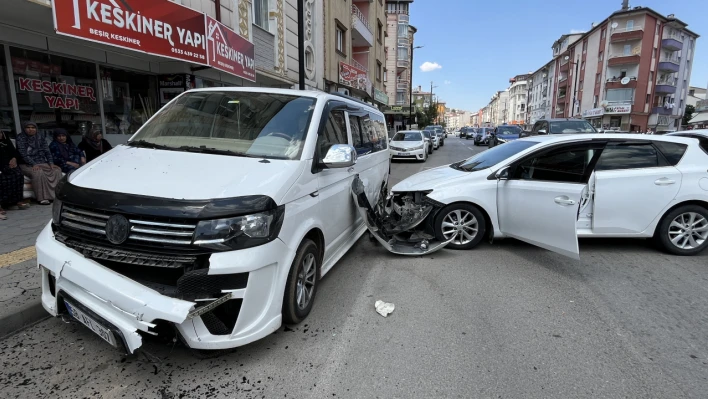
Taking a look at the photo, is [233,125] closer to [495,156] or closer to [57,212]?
[57,212]

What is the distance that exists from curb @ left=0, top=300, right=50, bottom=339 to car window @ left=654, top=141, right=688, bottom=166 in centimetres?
712

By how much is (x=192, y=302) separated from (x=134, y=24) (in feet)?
22.5

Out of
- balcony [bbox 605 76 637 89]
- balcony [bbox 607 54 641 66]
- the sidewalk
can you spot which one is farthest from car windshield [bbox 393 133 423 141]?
balcony [bbox 607 54 641 66]

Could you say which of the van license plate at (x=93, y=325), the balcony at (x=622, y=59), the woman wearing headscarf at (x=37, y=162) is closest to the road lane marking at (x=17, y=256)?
the van license plate at (x=93, y=325)

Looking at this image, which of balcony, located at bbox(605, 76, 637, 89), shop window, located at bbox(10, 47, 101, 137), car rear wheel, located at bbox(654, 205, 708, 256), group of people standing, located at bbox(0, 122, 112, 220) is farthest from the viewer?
balcony, located at bbox(605, 76, 637, 89)

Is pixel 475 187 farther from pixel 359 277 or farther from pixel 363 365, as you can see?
pixel 363 365

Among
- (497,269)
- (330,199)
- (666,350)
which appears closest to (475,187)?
(497,269)

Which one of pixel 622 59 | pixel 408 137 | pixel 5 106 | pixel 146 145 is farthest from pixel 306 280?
pixel 622 59

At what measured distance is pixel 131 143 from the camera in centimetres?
369

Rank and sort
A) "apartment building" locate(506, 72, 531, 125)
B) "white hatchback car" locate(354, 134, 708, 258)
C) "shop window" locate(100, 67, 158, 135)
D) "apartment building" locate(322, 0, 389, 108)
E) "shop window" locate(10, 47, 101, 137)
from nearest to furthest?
"white hatchback car" locate(354, 134, 708, 258) < "shop window" locate(10, 47, 101, 137) < "shop window" locate(100, 67, 158, 135) < "apartment building" locate(322, 0, 389, 108) < "apartment building" locate(506, 72, 531, 125)

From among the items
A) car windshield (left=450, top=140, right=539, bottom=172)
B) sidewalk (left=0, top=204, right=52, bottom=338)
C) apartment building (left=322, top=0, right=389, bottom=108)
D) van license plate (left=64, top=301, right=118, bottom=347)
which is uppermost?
apartment building (left=322, top=0, right=389, bottom=108)

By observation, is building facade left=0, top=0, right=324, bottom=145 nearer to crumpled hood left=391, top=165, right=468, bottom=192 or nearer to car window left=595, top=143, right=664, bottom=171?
crumpled hood left=391, top=165, right=468, bottom=192

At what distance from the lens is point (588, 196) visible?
5.20 m

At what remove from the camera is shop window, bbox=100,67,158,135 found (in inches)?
367
